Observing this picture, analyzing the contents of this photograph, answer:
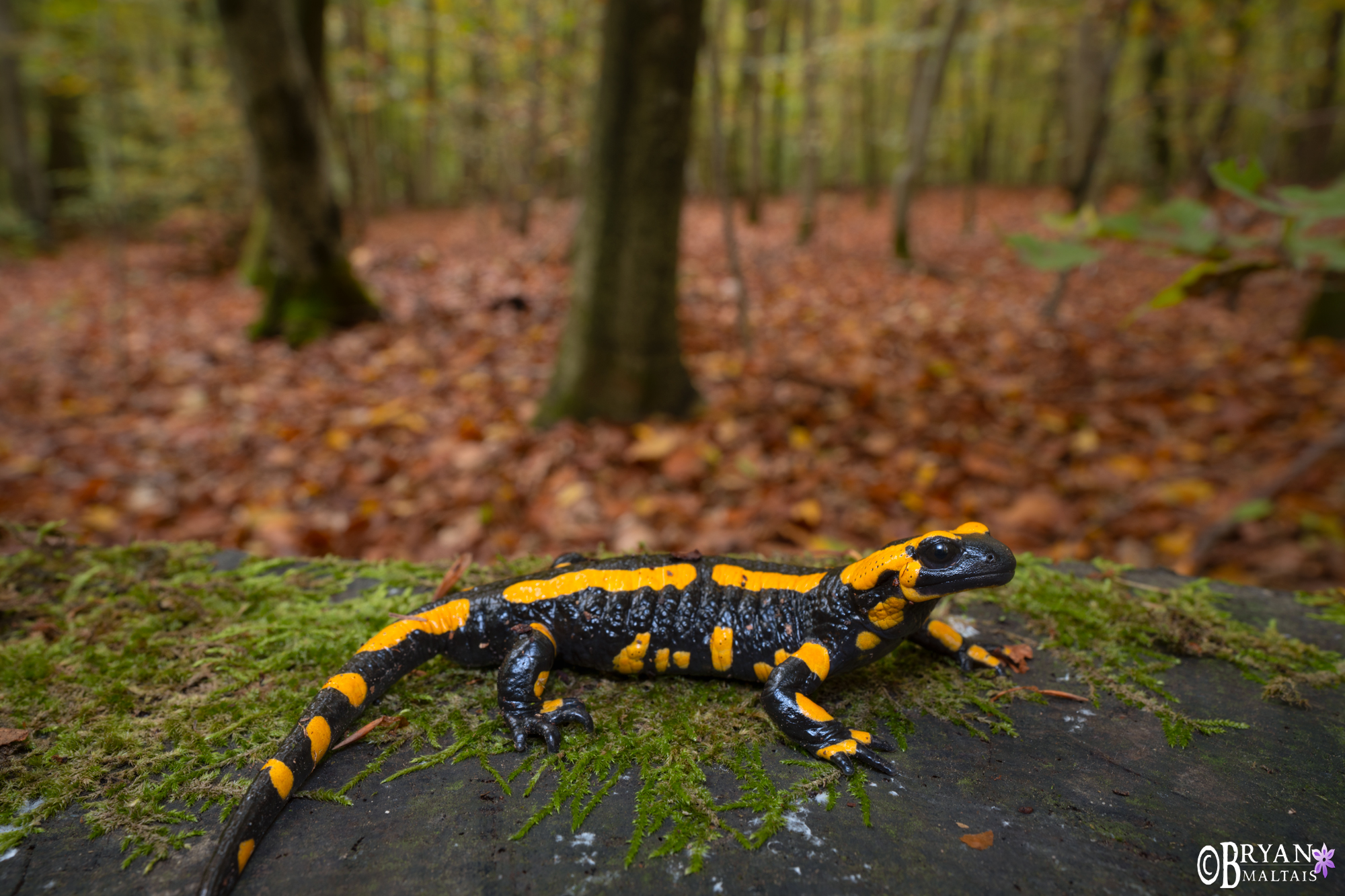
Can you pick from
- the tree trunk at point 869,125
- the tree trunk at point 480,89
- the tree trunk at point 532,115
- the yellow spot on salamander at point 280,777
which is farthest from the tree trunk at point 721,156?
the tree trunk at point 869,125

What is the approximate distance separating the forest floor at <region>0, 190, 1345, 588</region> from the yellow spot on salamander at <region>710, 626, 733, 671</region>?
1.72 meters

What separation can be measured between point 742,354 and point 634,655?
5.16 m

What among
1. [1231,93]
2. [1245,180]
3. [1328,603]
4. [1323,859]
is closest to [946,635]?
[1323,859]

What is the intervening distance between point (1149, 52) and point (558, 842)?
15.9m

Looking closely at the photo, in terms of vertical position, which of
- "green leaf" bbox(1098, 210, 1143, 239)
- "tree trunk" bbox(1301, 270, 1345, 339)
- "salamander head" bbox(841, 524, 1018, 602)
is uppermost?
"green leaf" bbox(1098, 210, 1143, 239)

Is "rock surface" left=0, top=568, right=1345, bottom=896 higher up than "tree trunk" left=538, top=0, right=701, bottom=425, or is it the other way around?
"tree trunk" left=538, top=0, right=701, bottom=425

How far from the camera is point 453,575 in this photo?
2.64 meters

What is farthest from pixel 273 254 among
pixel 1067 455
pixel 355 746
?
pixel 1067 455

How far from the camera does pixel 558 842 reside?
161 centimetres

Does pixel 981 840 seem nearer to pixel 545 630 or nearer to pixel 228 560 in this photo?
pixel 545 630

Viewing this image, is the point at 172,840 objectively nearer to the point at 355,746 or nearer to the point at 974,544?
the point at 355,746

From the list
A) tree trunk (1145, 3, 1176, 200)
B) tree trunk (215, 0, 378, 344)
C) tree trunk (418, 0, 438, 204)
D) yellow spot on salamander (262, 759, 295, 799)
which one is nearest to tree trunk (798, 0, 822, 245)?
tree trunk (1145, 3, 1176, 200)

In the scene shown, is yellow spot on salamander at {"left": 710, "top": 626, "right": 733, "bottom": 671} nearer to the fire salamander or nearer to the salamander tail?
the fire salamander

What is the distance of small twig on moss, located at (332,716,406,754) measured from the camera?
189 cm
